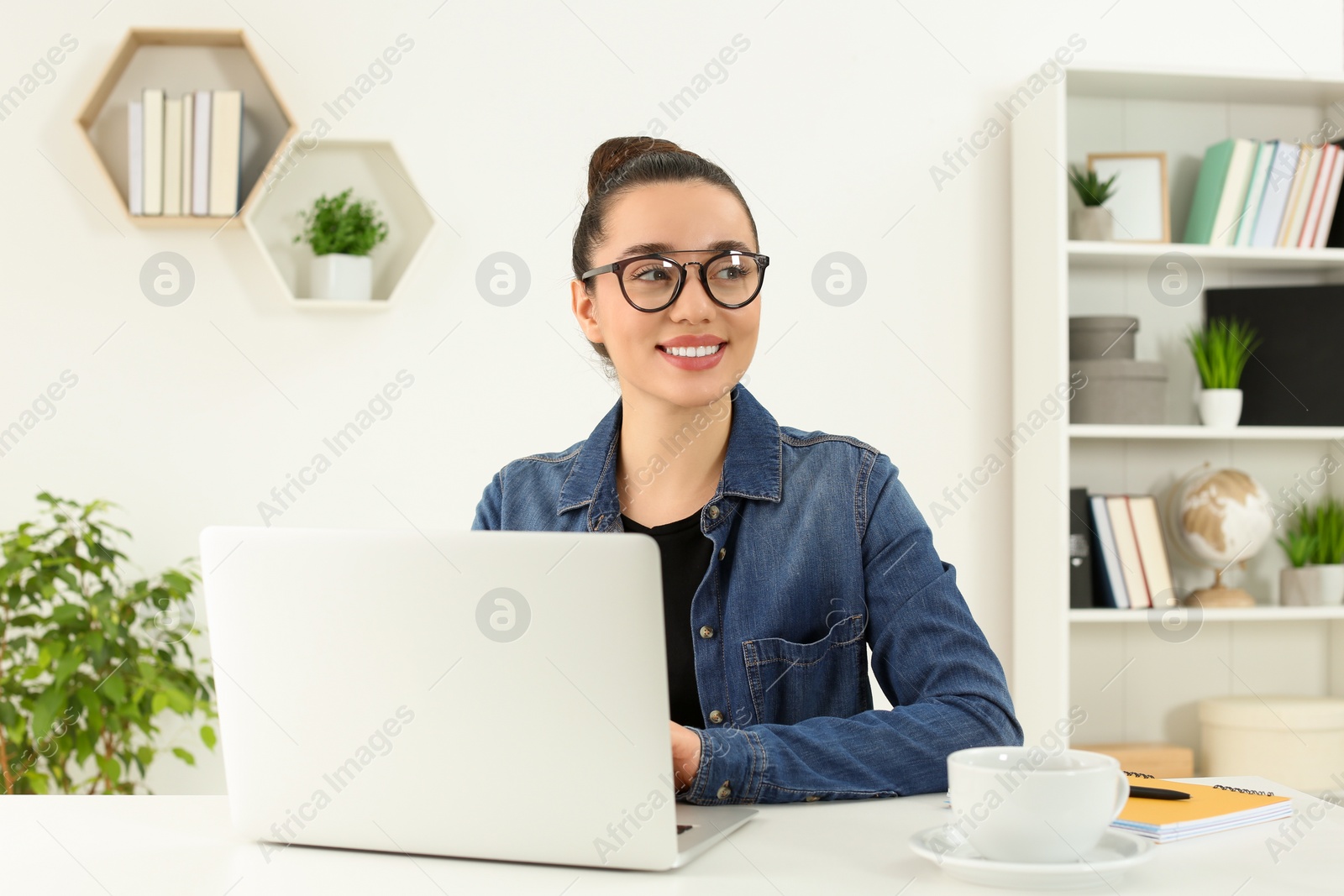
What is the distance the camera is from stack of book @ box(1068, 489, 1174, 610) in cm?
264

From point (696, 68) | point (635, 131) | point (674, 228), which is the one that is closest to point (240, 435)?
point (635, 131)

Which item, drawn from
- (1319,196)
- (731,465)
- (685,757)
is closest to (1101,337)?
(1319,196)

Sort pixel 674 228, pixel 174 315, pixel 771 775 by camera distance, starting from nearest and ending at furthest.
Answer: pixel 771 775, pixel 674 228, pixel 174 315

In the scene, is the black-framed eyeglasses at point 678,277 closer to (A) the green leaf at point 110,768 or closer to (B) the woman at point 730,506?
(B) the woman at point 730,506

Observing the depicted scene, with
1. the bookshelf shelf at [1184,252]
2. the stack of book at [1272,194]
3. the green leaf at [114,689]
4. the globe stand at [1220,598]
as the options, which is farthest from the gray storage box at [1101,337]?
the green leaf at [114,689]

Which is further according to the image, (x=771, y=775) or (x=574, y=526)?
(x=574, y=526)

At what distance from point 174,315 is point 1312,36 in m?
2.95

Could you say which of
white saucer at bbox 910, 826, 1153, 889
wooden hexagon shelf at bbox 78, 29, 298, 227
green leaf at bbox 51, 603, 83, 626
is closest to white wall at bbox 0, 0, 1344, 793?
wooden hexagon shelf at bbox 78, 29, 298, 227

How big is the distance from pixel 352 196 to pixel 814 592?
1.79m

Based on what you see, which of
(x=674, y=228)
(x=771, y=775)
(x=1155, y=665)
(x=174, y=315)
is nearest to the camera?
(x=771, y=775)

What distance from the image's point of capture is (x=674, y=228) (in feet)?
4.65

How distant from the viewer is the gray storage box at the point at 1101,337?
105 inches

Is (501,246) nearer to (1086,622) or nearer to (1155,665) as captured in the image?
(1086,622)

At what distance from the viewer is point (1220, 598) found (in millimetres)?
2697
